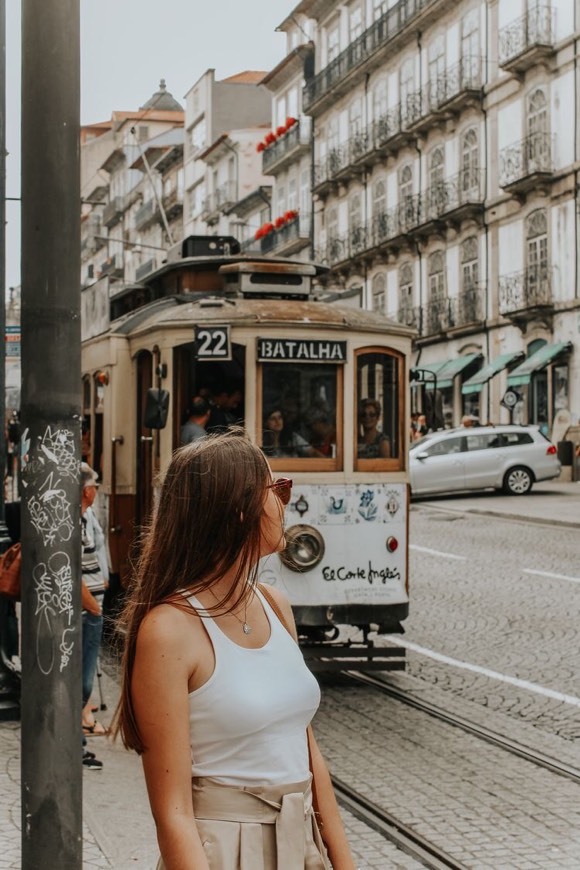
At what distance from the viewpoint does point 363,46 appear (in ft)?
161

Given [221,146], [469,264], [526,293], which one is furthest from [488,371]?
[221,146]

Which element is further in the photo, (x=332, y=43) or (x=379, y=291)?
(x=332, y=43)

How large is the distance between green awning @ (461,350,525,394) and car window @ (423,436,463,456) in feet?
31.4

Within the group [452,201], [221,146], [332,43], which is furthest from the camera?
[221,146]

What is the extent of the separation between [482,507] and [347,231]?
87.5 ft

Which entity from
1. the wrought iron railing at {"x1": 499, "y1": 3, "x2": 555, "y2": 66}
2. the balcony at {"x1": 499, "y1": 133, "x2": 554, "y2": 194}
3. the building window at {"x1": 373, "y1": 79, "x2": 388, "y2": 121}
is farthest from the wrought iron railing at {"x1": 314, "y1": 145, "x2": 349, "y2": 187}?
the balcony at {"x1": 499, "y1": 133, "x2": 554, "y2": 194}

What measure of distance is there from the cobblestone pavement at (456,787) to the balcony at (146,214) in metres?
69.9

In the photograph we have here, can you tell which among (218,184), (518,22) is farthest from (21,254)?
(218,184)

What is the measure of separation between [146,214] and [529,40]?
1795 inches

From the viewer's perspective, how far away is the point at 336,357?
31.5 ft

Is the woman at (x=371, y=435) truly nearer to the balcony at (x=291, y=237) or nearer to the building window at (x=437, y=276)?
the building window at (x=437, y=276)

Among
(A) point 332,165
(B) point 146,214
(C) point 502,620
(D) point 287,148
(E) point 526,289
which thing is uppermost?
(B) point 146,214

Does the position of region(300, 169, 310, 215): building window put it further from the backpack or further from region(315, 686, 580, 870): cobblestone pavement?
the backpack

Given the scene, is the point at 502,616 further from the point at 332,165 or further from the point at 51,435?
the point at 332,165
